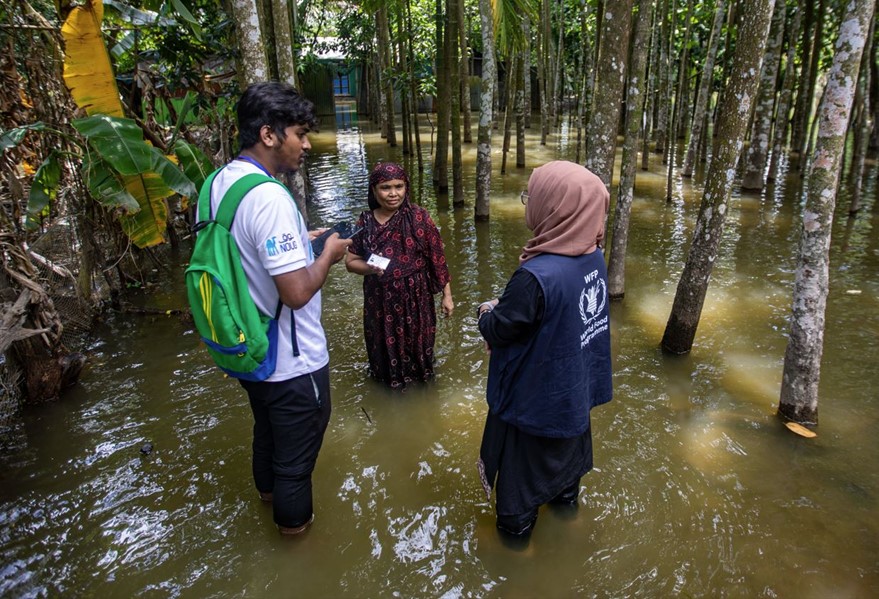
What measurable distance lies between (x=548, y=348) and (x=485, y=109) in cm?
646

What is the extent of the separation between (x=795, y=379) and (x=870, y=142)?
46.2ft

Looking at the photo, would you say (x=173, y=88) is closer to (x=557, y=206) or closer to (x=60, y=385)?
(x=60, y=385)

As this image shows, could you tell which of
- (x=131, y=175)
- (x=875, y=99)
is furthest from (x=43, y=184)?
(x=875, y=99)

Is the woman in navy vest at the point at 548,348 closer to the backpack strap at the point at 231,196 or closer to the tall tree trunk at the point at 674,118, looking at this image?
the backpack strap at the point at 231,196

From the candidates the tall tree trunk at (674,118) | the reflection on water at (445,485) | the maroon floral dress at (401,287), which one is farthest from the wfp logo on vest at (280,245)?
the tall tree trunk at (674,118)

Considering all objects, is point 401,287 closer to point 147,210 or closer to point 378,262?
point 378,262

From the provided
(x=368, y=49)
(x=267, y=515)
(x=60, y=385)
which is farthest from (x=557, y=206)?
(x=368, y=49)

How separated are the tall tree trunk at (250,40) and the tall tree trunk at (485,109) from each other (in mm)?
4142

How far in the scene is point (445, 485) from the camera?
3131 mm

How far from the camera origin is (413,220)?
12.4 feet

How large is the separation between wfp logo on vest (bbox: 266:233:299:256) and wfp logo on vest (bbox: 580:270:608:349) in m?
1.14

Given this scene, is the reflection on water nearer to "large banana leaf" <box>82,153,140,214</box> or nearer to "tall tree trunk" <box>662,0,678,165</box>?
"large banana leaf" <box>82,153,140,214</box>

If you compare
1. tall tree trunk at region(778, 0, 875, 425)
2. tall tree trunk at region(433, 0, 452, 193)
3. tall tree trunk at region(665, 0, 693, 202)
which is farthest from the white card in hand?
tall tree trunk at region(665, 0, 693, 202)

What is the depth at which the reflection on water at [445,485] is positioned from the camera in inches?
99.7
